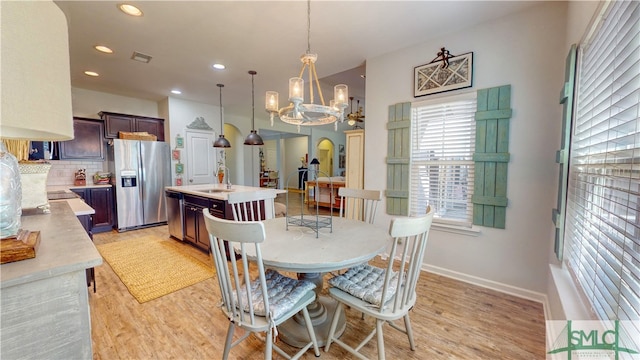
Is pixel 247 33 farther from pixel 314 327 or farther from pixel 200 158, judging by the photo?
pixel 200 158

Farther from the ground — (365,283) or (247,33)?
(247,33)

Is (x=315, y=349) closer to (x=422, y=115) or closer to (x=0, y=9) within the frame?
(x=0, y=9)

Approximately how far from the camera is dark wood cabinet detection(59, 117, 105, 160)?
4324 millimetres

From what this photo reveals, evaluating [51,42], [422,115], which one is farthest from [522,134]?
[51,42]

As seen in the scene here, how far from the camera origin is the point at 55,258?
77cm

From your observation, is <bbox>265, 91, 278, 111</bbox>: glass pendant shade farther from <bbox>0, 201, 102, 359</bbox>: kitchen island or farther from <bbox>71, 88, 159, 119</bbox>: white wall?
<bbox>71, 88, 159, 119</bbox>: white wall

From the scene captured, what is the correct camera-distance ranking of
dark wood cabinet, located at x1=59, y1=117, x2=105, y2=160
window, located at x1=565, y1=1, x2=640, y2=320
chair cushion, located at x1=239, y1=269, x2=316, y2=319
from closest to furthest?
window, located at x1=565, y1=1, x2=640, y2=320 → chair cushion, located at x1=239, y1=269, x2=316, y2=319 → dark wood cabinet, located at x1=59, y1=117, x2=105, y2=160

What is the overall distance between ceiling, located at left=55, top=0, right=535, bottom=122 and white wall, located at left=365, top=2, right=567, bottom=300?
0.66 feet

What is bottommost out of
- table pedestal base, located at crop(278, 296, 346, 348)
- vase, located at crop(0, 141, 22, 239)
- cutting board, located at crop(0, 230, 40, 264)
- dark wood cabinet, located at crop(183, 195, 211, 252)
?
table pedestal base, located at crop(278, 296, 346, 348)

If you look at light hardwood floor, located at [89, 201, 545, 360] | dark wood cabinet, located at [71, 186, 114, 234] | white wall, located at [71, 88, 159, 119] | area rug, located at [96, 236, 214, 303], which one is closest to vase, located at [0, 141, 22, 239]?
light hardwood floor, located at [89, 201, 545, 360]

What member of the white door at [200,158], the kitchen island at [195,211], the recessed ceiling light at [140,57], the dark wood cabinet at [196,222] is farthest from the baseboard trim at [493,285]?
the white door at [200,158]

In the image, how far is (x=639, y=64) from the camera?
0.90 metres

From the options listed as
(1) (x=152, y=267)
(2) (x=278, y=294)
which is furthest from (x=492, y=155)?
(1) (x=152, y=267)

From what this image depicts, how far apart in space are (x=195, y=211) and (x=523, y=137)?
391 cm
